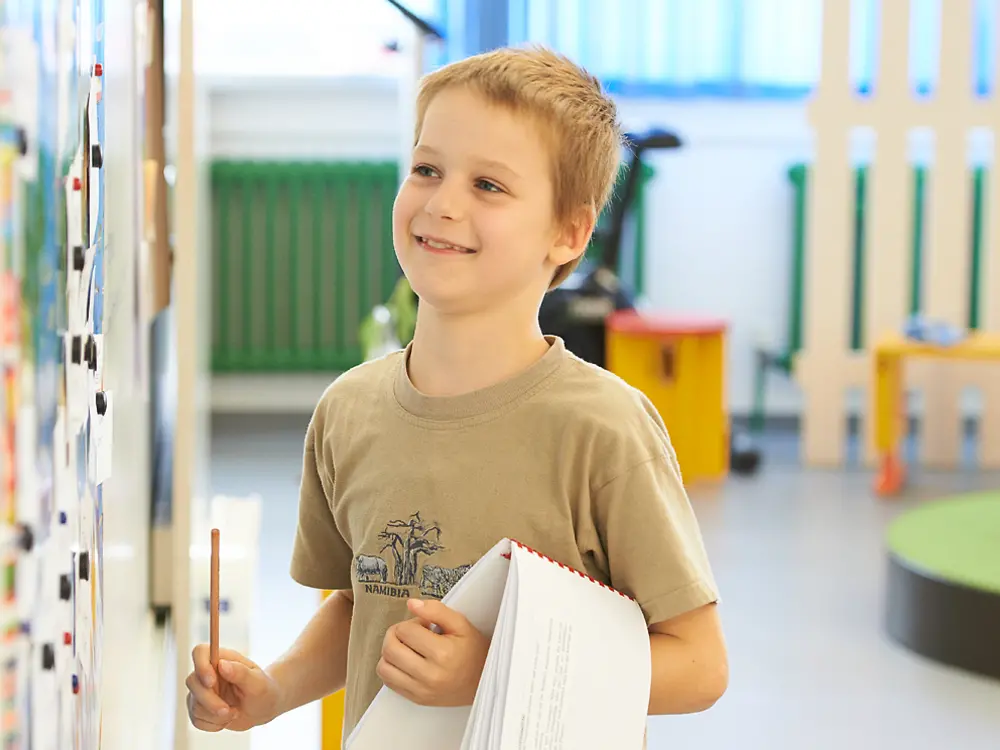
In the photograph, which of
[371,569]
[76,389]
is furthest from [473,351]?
[76,389]

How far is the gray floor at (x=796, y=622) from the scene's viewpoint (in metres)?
2.39

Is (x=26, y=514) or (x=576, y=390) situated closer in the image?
(x=26, y=514)

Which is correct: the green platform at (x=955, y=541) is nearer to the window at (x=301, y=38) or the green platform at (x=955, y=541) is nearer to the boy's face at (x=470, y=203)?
the boy's face at (x=470, y=203)

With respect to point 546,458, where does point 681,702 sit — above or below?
below

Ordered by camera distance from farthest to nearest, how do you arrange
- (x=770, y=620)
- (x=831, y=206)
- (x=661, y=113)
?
(x=661, y=113) → (x=831, y=206) → (x=770, y=620)

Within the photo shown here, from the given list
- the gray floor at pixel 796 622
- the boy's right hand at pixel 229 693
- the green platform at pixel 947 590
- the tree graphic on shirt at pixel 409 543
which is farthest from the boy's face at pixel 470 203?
the green platform at pixel 947 590

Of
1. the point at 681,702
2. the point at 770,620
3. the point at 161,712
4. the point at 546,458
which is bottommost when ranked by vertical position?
the point at 770,620

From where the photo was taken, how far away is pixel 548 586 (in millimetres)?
800

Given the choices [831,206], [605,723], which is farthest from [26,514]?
[831,206]

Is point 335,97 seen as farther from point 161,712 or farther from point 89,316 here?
point 89,316

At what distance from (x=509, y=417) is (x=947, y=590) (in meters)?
1.97

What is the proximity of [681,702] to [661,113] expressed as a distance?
433 cm

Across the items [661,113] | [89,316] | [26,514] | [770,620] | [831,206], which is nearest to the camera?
[26,514]

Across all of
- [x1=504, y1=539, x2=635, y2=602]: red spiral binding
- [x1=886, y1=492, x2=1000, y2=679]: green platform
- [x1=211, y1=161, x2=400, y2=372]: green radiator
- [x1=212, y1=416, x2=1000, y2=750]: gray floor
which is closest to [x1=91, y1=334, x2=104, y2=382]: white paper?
→ [x1=504, y1=539, x2=635, y2=602]: red spiral binding
